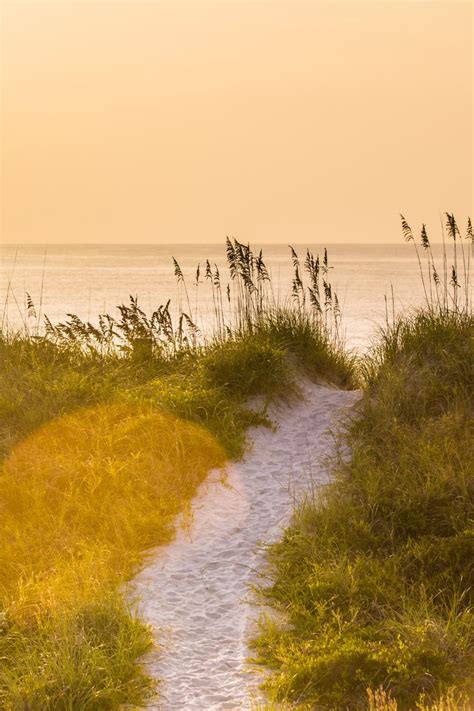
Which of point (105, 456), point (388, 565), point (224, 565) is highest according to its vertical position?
point (105, 456)

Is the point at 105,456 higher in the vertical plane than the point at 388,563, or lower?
higher

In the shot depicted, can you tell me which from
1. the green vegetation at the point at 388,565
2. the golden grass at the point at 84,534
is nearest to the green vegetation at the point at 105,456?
the golden grass at the point at 84,534

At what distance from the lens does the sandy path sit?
5664 millimetres

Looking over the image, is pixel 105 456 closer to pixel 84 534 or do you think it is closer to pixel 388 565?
pixel 84 534

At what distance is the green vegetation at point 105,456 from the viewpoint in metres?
5.55

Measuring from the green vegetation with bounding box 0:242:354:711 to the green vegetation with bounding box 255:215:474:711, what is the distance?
44.4 inches

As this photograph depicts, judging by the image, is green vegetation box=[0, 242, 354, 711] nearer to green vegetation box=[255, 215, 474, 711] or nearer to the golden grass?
the golden grass

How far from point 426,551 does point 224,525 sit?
205 cm

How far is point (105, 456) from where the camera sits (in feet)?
28.6

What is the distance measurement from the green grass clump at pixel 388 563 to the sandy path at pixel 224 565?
269 millimetres

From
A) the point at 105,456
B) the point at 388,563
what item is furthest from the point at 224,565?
A: the point at 105,456

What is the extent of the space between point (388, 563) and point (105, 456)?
332 centimetres

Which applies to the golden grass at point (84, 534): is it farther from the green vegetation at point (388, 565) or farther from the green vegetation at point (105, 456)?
the green vegetation at point (388, 565)

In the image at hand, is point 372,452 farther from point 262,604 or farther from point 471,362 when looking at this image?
point 262,604
